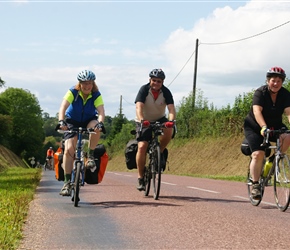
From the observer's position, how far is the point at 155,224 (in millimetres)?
7648

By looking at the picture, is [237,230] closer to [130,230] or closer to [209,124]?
[130,230]

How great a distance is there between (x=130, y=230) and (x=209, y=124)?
36380 millimetres

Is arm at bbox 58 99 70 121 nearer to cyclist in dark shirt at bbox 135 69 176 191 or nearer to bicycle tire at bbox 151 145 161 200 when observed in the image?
cyclist in dark shirt at bbox 135 69 176 191

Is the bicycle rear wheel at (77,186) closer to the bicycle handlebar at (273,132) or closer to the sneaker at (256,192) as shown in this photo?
the sneaker at (256,192)

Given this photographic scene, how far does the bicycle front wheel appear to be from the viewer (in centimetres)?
912

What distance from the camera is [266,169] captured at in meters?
9.66

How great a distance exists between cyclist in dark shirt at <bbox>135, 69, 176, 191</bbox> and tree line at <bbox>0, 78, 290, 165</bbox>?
1466mm

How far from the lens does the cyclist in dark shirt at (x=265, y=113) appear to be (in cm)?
935

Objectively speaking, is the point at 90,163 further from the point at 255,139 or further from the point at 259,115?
the point at 259,115

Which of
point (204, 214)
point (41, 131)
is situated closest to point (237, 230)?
point (204, 214)

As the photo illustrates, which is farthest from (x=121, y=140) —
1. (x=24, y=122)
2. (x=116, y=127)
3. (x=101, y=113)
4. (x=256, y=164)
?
(x=256, y=164)

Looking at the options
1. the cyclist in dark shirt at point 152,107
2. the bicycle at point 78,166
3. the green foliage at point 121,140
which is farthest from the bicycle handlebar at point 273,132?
the green foliage at point 121,140

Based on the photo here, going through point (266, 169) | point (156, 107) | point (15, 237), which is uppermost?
point (156, 107)

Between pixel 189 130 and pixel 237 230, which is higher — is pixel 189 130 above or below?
above
